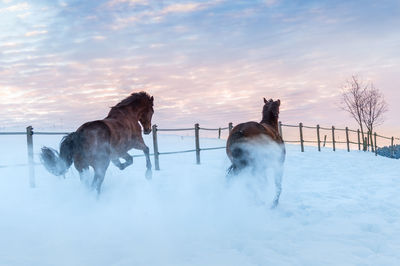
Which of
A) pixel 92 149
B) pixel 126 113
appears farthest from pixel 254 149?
pixel 126 113

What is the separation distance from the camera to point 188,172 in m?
10.8

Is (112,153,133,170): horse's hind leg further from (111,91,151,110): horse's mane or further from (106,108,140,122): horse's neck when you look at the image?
(111,91,151,110): horse's mane

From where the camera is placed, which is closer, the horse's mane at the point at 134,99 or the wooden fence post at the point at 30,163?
the horse's mane at the point at 134,99

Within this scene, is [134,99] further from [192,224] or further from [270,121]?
[192,224]

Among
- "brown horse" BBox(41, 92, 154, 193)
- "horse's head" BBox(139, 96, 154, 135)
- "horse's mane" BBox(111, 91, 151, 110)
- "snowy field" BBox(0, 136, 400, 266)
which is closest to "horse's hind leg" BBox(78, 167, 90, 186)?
"brown horse" BBox(41, 92, 154, 193)

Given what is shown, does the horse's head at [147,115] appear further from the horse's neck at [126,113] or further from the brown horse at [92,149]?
the brown horse at [92,149]

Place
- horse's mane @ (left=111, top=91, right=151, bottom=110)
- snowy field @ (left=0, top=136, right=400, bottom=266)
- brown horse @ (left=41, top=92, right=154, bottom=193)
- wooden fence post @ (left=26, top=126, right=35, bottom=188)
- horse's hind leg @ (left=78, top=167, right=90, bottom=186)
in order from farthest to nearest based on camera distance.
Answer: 1. wooden fence post @ (left=26, top=126, right=35, bottom=188)
2. horse's mane @ (left=111, top=91, right=151, bottom=110)
3. horse's hind leg @ (left=78, top=167, right=90, bottom=186)
4. brown horse @ (left=41, top=92, right=154, bottom=193)
5. snowy field @ (left=0, top=136, right=400, bottom=266)

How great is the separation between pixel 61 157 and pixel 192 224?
2.97m

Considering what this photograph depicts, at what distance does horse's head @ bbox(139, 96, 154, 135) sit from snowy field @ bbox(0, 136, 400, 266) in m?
1.31

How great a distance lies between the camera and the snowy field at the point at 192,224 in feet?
13.5

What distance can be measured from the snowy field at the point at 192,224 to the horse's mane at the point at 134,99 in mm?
1708

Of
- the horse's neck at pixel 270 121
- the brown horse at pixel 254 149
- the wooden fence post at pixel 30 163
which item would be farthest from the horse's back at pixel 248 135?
the wooden fence post at pixel 30 163

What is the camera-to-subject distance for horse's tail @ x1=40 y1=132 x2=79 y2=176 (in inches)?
271

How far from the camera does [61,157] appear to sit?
22.9 ft
